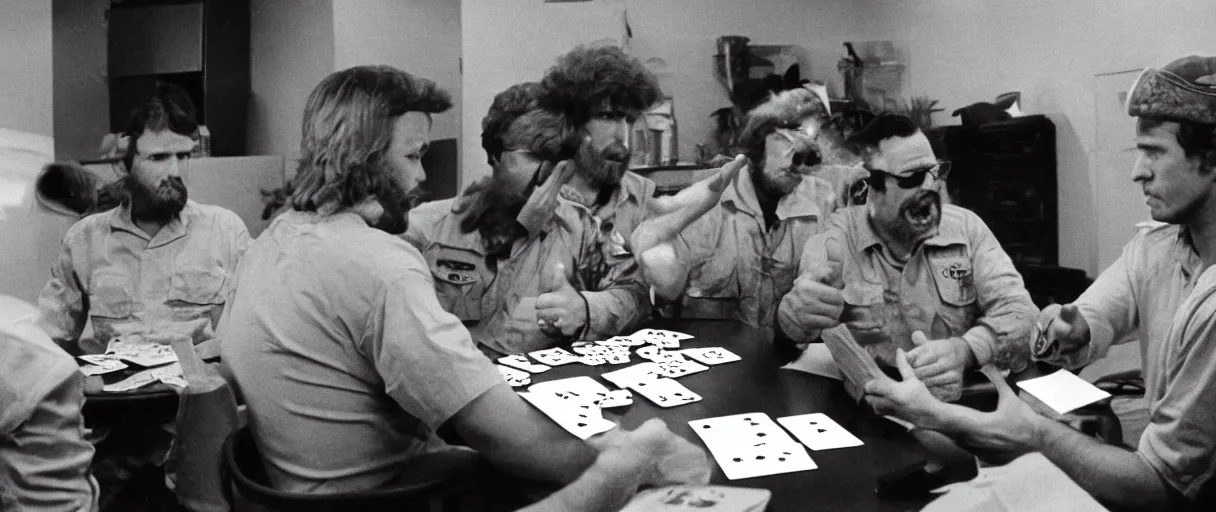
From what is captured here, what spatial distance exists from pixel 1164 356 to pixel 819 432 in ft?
2.09

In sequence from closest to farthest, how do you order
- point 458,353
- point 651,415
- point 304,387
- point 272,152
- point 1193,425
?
point 1193,425, point 458,353, point 304,387, point 651,415, point 272,152

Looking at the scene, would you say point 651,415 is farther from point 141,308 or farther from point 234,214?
point 141,308

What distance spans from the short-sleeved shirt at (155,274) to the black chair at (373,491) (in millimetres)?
1139

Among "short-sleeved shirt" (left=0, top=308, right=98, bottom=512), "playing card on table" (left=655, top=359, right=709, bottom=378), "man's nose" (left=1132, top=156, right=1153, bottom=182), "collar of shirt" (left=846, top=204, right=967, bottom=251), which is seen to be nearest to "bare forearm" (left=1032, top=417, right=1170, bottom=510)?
"man's nose" (left=1132, top=156, right=1153, bottom=182)

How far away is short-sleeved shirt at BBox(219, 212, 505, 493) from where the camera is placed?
173 centimetres

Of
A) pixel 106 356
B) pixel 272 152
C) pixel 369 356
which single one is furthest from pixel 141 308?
pixel 369 356

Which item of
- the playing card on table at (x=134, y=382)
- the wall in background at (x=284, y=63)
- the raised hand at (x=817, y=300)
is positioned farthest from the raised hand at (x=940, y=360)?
the playing card on table at (x=134, y=382)

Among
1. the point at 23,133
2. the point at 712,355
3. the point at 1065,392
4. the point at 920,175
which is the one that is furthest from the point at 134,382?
the point at 1065,392

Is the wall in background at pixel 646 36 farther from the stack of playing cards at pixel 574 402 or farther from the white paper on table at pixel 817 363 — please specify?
the stack of playing cards at pixel 574 402

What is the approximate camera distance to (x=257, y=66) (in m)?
2.75

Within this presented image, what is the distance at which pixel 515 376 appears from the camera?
97.4 inches

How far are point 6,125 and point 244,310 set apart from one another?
0.92 metres

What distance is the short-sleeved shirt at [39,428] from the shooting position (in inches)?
64.9

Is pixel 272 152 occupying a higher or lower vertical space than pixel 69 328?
higher
